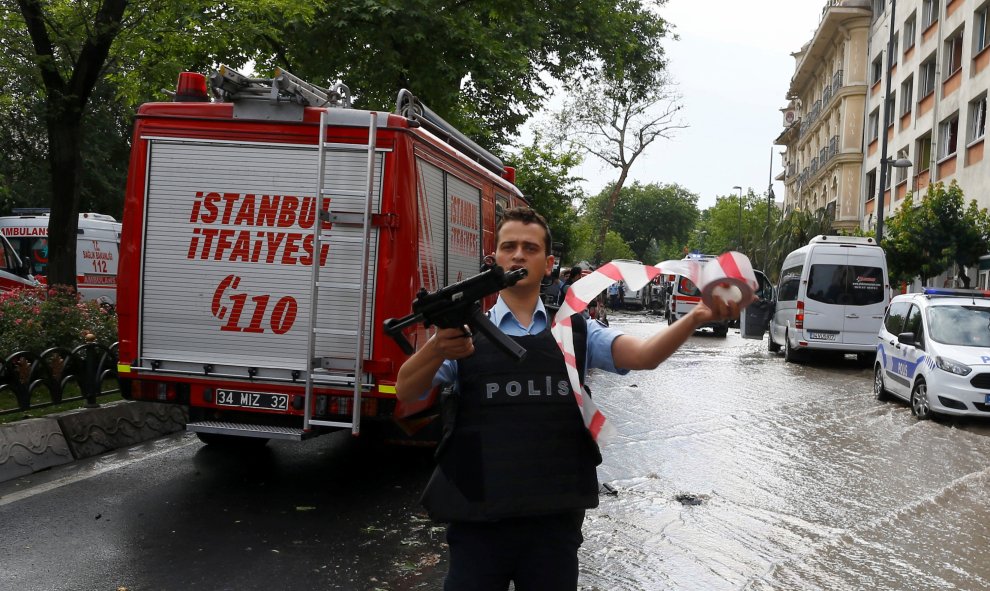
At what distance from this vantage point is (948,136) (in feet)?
96.8

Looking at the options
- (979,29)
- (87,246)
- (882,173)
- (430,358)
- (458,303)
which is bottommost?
(430,358)

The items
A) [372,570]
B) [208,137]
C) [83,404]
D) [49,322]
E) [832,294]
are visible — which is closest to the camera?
[372,570]

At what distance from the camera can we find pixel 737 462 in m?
A: 8.52

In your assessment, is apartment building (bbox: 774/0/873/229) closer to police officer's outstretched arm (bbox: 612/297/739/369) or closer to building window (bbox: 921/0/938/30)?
building window (bbox: 921/0/938/30)

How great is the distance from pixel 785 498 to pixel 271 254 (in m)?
4.36

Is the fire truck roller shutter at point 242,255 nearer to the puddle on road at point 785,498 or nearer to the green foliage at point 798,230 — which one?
the puddle on road at point 785,498

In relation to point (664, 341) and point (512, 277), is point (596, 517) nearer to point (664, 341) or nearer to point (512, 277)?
point (664, 341)

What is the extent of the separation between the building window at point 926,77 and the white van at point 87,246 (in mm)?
27134

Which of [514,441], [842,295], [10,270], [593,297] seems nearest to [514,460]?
[514,441]

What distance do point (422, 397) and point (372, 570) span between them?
2.70 m

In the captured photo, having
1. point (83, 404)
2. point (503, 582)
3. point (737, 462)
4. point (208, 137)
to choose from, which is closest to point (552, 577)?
point (503, 582)

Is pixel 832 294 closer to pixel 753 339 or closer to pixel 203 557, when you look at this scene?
pixel 753 339

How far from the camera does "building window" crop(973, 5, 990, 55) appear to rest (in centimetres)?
2650

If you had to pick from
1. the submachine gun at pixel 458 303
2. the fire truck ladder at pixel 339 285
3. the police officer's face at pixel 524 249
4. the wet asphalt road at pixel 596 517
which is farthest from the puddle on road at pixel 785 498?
the submachine gun at pixel 458 303
